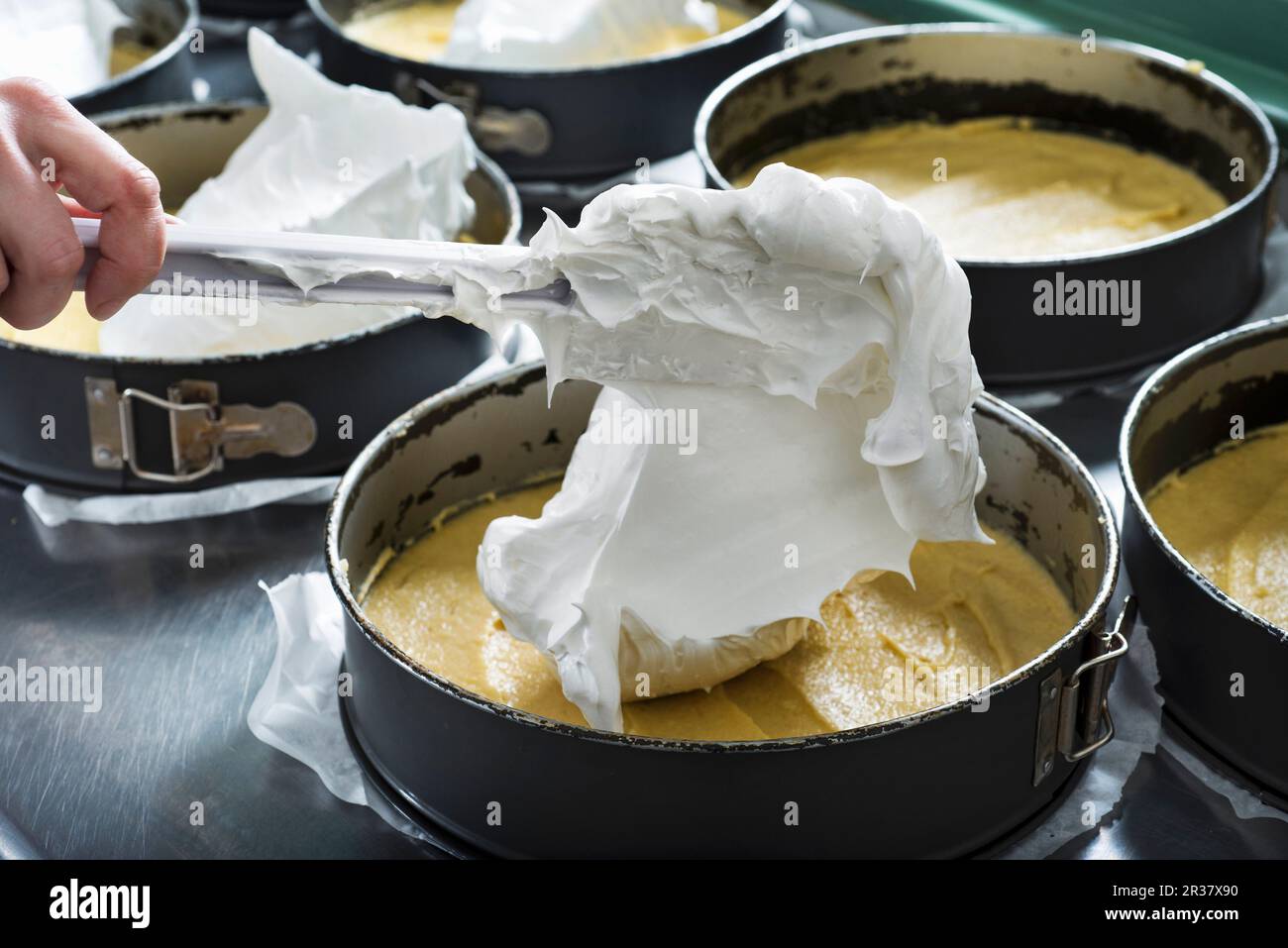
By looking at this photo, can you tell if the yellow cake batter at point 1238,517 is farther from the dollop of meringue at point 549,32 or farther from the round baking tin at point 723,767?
the dollop of meringue at point 549,32

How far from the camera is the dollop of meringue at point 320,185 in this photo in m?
1.99

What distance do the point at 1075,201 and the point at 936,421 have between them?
3.81 feet

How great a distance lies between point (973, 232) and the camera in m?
2.31

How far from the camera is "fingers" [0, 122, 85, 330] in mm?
1239

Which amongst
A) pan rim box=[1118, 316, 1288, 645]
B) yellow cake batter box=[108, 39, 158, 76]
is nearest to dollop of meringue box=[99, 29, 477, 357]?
yellow cake batter box=[108, 39, 158, 76]

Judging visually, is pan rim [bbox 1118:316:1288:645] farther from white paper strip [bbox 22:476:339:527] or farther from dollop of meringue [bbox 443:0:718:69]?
dollop of meringue [bbox 443:0:718:69]

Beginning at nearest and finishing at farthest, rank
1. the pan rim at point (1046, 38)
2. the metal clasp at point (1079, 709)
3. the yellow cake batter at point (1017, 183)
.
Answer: the metal clasp at point (1079, 709)
the pan rim at point (1046, 38)
the yellow cake batter at point (1017, 183)

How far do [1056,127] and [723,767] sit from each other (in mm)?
1682

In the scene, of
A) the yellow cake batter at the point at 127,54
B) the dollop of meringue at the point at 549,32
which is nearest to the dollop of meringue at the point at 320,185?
the dollop of meringue at the point at 549,32

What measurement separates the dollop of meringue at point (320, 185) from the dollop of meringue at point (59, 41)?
0.52m

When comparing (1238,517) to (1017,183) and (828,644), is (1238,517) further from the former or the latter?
(1017,183)

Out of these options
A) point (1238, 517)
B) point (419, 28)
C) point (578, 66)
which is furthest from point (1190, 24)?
point (419, 28)

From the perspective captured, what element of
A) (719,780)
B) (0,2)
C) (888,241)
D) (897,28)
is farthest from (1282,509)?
(0,2)

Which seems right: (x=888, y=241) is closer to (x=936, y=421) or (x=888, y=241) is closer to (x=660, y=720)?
(x=936, y=421)
